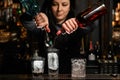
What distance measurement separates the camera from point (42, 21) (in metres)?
3.38

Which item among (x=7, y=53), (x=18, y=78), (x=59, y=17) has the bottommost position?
(x=18, y=78)

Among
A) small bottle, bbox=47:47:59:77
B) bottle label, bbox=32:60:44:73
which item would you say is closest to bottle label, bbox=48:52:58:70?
small bottle, bbox=47:47:59:77

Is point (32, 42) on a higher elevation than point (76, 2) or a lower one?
lower

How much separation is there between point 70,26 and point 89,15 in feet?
0.93

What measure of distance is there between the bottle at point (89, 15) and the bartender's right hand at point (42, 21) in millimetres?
146

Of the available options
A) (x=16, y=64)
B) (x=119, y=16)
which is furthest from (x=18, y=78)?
(x=119, y=16)

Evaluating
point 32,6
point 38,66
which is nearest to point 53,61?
point 38,66

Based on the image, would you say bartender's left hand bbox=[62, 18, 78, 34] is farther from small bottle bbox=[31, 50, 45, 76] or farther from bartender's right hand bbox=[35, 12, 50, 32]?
small bottle bbox=[31, 50, 45, 76]

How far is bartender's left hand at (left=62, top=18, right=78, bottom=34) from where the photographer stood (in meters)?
3.32

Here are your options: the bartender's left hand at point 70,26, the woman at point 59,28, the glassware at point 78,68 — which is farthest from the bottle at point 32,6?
the glassware at point 78,68

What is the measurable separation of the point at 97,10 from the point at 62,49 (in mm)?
595

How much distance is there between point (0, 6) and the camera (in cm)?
349

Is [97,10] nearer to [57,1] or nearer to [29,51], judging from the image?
[57,1]

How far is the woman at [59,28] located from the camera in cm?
337
